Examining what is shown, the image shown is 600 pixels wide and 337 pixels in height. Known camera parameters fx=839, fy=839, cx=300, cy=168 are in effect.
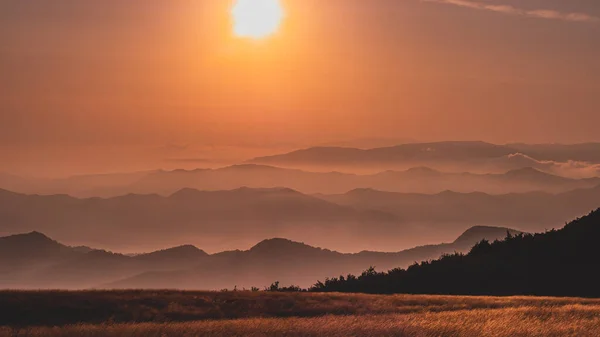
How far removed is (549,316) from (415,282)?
32383 millimetres

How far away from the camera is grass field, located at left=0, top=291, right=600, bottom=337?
31344 mm

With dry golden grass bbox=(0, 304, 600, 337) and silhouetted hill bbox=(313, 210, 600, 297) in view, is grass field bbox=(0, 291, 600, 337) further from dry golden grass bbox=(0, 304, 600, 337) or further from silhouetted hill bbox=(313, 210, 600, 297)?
silhouetted hill bbox=(313, 210, 600, 297)

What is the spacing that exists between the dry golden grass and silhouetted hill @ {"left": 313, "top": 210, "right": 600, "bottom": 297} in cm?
2603

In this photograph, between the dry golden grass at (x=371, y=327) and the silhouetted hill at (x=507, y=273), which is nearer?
the dry golden grass at (x=371, y=327)

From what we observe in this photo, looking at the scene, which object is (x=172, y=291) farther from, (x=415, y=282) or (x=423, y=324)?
(x=415, y=282)

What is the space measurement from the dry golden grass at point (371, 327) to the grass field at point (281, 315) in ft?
0.12

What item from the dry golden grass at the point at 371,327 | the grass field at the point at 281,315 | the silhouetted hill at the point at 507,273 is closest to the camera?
the dry golden grass at the point at 371,327

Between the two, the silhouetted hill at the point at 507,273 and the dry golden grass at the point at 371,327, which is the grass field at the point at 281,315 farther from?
the silhouetted hill at the point at 507,273

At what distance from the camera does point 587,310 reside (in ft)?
130

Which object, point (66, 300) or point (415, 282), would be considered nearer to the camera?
point (66, 300)

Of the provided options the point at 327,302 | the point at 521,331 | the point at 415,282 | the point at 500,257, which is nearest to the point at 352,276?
the point at 415,282

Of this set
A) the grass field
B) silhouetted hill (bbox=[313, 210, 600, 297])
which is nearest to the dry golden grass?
the grass field

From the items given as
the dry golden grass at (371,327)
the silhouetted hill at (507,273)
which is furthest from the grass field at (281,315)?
the silhouetted hill at (507,273)

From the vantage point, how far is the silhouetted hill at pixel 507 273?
6662 cm
